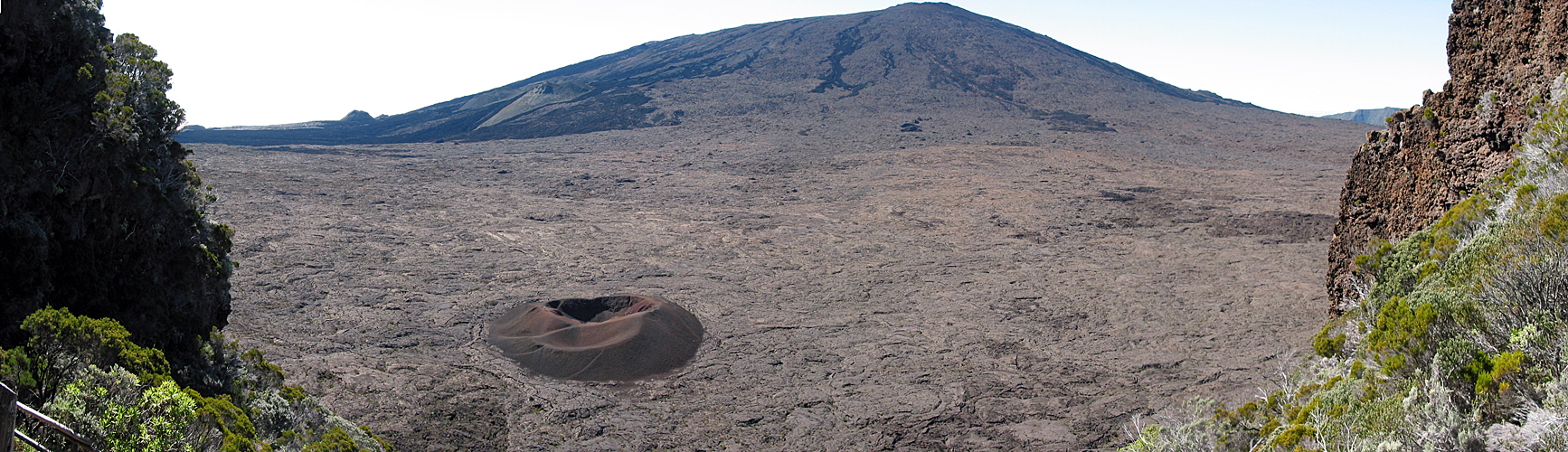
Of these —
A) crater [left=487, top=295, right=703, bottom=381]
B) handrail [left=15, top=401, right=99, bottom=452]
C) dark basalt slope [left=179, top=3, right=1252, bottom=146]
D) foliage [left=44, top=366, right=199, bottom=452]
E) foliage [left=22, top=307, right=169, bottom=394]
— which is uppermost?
dark basalt slope [left=179, top=3, right=1252, bottom=146]

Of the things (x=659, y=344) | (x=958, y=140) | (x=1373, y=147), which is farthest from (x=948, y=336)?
(x=958, y=140)

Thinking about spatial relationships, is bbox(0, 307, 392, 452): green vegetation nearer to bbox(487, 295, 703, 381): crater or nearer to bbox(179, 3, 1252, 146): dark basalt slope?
bbox(487, 295, 703, 381): crater

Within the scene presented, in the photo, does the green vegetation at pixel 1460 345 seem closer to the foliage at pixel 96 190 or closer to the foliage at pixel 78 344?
the foliage at pixel 78 344

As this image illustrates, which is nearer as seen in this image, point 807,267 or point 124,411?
point 124,411

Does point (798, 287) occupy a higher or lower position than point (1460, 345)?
lower

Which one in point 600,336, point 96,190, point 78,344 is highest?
point 96,190

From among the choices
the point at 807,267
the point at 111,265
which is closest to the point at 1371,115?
the point at 807,267

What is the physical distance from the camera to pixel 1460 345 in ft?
10.6

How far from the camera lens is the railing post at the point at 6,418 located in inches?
68.2

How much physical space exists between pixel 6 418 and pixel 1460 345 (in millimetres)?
4643

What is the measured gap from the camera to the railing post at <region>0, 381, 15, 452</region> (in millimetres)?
1733

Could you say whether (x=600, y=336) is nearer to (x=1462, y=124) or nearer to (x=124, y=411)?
(x=124, y=411)

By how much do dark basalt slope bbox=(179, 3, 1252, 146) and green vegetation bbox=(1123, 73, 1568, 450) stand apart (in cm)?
3306

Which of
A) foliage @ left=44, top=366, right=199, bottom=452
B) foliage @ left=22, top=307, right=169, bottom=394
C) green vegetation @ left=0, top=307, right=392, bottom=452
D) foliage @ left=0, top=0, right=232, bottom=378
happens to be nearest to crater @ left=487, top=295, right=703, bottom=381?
foliage @ left=0, top=0, right=232, bottom=378
